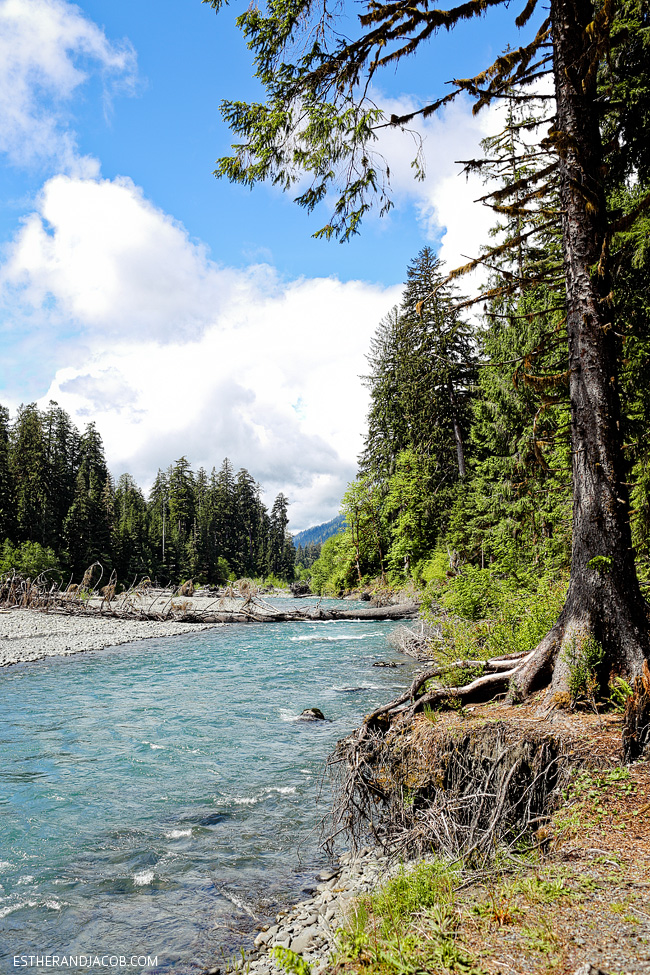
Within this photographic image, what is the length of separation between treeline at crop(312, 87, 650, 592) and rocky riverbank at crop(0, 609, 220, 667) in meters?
15.2

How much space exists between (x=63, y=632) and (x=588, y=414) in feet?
87.3

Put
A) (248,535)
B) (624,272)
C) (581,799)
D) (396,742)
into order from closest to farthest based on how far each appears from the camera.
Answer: (581,799), (396,742), (624,272), (248,535)

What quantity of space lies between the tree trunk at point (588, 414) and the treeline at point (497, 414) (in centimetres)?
31

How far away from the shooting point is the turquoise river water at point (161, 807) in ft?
16.1

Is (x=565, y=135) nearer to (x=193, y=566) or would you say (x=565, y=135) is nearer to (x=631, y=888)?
(x=631, y=888)

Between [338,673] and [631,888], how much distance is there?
41.6ft

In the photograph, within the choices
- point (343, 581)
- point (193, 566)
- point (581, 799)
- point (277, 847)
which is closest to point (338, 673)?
point (277, 847)

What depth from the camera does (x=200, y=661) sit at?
19078mm

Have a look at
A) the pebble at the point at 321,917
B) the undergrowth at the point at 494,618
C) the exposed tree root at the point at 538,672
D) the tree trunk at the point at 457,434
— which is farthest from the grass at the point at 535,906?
the tree trunk at the point at 457,434

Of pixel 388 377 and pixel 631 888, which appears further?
pixel 388 377

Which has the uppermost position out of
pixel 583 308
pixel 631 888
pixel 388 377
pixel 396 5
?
pixel 388 377

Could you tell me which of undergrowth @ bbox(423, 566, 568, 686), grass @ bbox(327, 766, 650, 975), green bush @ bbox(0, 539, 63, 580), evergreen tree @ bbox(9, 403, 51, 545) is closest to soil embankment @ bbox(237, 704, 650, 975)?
grass @ bbox(327, 766, 650, 975)

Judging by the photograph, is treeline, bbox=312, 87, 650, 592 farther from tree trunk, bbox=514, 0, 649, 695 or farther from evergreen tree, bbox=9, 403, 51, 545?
evergreen tree, bbox=9, 403, 51, 545

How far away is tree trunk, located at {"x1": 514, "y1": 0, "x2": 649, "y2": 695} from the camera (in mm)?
5590
